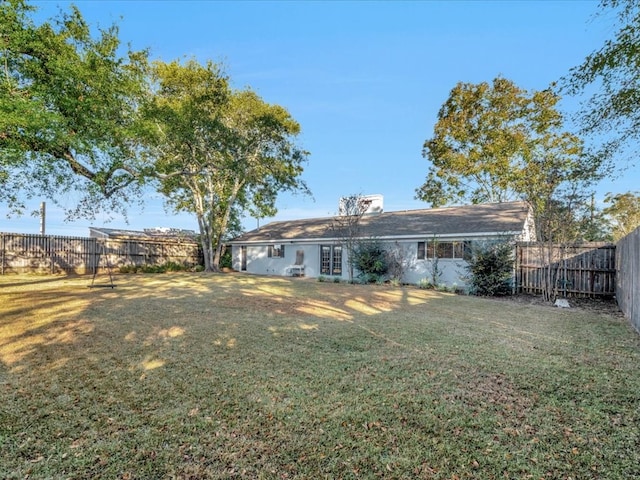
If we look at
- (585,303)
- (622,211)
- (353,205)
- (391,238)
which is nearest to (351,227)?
(353,205)

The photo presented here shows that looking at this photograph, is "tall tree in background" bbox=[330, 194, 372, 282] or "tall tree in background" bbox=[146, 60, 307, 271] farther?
"tall tree in background" bbox=[330, 194, 372, 282]

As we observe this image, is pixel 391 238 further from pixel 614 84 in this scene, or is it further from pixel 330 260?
pixel 614 84

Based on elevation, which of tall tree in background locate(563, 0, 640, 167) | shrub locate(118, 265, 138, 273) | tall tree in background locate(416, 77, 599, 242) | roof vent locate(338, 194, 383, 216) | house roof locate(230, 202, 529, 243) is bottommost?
shrub locate(118, 265, 138, 273)

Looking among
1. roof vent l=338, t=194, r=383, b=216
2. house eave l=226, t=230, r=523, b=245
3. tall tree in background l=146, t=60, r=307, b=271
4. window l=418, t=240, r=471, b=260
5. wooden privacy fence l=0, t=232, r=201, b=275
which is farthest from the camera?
roof vent l=338, t=194, r=383, b=216

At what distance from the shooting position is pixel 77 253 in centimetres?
1853

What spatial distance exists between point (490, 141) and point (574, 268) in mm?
14580

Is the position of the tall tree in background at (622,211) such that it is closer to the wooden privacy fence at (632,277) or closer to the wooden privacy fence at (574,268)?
the wooden privacy fence at (574,268)

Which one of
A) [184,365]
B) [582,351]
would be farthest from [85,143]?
[582,351]

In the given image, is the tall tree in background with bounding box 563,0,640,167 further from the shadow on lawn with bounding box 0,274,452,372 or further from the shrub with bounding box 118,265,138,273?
the shrub with bounding box 118,265,138,273

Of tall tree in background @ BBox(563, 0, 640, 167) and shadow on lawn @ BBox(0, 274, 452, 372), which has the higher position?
tall tree in background @ BBox(563, 0, 640, 167)

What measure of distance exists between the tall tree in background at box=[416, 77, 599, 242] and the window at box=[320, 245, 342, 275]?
1127 cm

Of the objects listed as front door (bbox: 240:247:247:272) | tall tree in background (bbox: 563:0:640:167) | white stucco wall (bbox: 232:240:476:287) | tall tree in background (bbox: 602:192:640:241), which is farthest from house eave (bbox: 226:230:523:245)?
tall tree in background (bbox: 602:192:640:241)

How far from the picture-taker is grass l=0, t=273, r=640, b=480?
2416 millimetres

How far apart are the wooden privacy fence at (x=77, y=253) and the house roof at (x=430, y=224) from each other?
512cm
